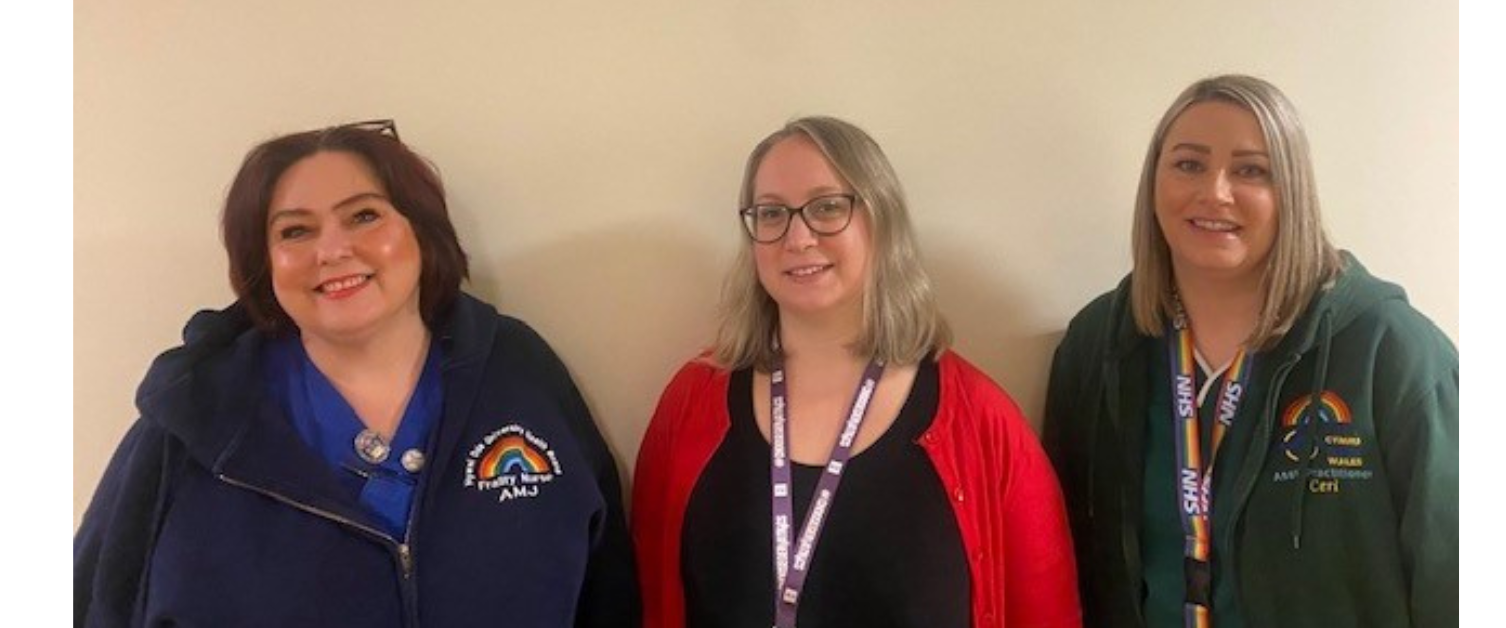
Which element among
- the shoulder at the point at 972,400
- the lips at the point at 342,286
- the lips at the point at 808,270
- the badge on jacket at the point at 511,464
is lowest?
the badge on jacket at the point at 511,464

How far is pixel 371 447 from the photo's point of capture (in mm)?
1579

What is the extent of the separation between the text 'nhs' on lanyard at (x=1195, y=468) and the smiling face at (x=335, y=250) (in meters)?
1.38

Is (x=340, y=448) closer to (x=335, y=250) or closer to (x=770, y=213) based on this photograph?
(x=335, y=250)

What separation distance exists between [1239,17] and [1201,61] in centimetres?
12

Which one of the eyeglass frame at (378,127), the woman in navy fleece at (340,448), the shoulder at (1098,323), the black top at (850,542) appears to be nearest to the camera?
the woman in navy fleece at (340,448)

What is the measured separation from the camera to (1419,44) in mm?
2059

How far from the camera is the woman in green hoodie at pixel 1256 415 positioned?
1.55m

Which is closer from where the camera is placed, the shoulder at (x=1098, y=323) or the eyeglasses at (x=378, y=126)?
the eyeglasses at (x=378, y=126)

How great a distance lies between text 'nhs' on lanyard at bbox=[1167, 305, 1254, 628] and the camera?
65.3 inches

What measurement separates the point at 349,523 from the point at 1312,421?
1.56m

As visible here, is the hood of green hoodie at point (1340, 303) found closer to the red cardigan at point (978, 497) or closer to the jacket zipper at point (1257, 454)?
the jacket zipper at point (1257, 454)

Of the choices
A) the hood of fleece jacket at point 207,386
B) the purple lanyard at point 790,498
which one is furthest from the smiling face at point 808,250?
the hood of fleece jacket at point 207,386
